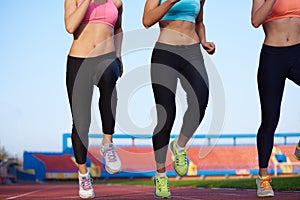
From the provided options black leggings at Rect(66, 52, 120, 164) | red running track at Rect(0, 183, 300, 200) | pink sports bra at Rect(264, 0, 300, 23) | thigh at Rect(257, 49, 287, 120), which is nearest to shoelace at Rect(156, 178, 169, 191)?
red running track at Rect(0, 183, 300, 200)

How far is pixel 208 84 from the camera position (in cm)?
437

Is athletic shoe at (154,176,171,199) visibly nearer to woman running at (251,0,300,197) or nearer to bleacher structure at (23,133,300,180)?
woman running at (251,0,300,197)

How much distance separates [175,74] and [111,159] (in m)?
0.97

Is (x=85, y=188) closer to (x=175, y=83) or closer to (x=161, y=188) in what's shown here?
(x=161, y=188)

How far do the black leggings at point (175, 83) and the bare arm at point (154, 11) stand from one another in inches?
9.4

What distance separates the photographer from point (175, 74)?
14.5 ft

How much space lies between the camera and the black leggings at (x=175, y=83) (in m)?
4.32

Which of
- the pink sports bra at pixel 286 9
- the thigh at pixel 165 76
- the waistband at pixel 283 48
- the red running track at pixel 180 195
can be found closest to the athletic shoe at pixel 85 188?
the red running track at pixel 180 195

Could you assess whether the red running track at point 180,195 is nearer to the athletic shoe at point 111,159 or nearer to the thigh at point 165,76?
the athletic shoe at point 111,159

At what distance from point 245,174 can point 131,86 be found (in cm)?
3092

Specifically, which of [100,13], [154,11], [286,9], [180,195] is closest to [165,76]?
[154,11]

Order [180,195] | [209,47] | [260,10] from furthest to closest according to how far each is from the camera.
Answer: [180,195] < [209,47] < [260,10]

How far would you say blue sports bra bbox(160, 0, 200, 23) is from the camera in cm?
439

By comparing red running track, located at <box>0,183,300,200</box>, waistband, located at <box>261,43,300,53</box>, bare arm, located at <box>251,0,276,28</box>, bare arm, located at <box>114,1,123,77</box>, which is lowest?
red running track, located at <box>0,183,300,200</box>
